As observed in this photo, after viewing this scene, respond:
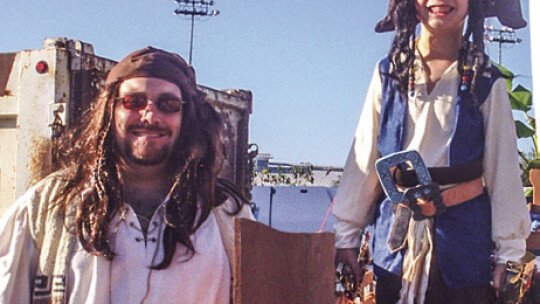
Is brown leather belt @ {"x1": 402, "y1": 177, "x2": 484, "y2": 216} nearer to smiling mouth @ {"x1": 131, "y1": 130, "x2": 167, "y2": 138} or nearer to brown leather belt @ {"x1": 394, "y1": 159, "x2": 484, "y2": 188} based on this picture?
brown leather belt @ {"x1": 394, "y1": 159, "x2": 484, "y2": 188}

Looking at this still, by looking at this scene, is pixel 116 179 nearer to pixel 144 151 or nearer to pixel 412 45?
pixel 144 151

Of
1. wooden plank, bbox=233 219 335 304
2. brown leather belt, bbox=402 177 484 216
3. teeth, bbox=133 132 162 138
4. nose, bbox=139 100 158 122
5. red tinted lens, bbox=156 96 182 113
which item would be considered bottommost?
wooden plank, bbox=233 219 335 304

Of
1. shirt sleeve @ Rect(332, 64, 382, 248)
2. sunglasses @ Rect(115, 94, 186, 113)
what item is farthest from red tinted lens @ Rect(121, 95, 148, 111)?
shirt sleeve @ Rect(332, 64, 382, 248)

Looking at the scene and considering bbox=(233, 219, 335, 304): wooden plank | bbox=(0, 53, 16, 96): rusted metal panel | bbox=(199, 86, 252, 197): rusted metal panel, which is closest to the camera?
bbox=(233, 219, 335, 304): wooden plank

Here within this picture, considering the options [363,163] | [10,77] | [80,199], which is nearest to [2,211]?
[10,77]

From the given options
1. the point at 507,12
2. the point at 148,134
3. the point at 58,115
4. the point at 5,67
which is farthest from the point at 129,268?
the point at 5,67

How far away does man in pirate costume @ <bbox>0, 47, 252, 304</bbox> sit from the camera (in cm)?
216

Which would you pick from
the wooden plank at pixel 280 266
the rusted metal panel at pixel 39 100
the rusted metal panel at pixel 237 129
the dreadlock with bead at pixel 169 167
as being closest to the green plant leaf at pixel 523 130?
the rusted metal panel at pixel 237 129

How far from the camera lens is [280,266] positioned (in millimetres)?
1337

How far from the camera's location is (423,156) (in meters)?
2.27

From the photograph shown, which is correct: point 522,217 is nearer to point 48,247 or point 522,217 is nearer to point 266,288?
point 266,288

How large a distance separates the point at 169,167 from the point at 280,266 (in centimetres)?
112

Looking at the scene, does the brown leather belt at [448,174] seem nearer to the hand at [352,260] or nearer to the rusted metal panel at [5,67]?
the hand at [352,260]

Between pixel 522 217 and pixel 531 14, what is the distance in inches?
27.7
